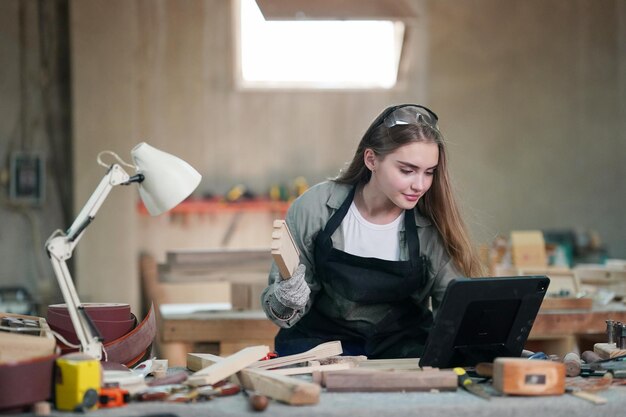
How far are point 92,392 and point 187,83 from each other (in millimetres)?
5652

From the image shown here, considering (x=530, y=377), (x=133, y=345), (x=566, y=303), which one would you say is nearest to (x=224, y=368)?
(x=133, y=345)

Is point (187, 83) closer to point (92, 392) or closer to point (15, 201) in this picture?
point (15, 201)

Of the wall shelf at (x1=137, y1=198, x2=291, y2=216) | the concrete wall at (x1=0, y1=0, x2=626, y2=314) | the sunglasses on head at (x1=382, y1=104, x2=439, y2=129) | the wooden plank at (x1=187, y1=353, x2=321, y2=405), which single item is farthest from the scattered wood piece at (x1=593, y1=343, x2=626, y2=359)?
the wall shelf at (x1=137, y1=198, x2=291, y2=216)

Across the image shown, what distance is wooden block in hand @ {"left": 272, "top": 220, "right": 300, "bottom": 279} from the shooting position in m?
2.71

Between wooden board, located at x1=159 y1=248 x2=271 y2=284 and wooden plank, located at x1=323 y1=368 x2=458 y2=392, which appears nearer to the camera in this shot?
wooden plank, located at x1=323 y1=368 x2=458 y2=392

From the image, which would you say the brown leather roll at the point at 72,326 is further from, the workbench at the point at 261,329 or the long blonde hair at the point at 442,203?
the workbench at the point at 261,329

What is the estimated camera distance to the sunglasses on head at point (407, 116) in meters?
3.26

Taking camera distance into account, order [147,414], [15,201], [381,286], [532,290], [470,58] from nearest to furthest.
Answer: [147,414], [532,290], [381,286], [15,201], [470,58]

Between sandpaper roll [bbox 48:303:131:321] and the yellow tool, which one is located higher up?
sandpaper roll [bbox 48:303:131:321]

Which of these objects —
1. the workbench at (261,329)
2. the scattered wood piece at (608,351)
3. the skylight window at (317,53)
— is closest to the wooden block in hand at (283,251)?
the scattered wood piece at (608,351)

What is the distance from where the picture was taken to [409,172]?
317 cm

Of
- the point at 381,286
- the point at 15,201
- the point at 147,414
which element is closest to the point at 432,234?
the point at 381,286

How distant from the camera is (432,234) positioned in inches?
135

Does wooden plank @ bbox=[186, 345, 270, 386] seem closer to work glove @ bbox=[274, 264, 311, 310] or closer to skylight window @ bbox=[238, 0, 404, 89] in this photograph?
work glove @ bbox=[274, 264, 311, 310]
